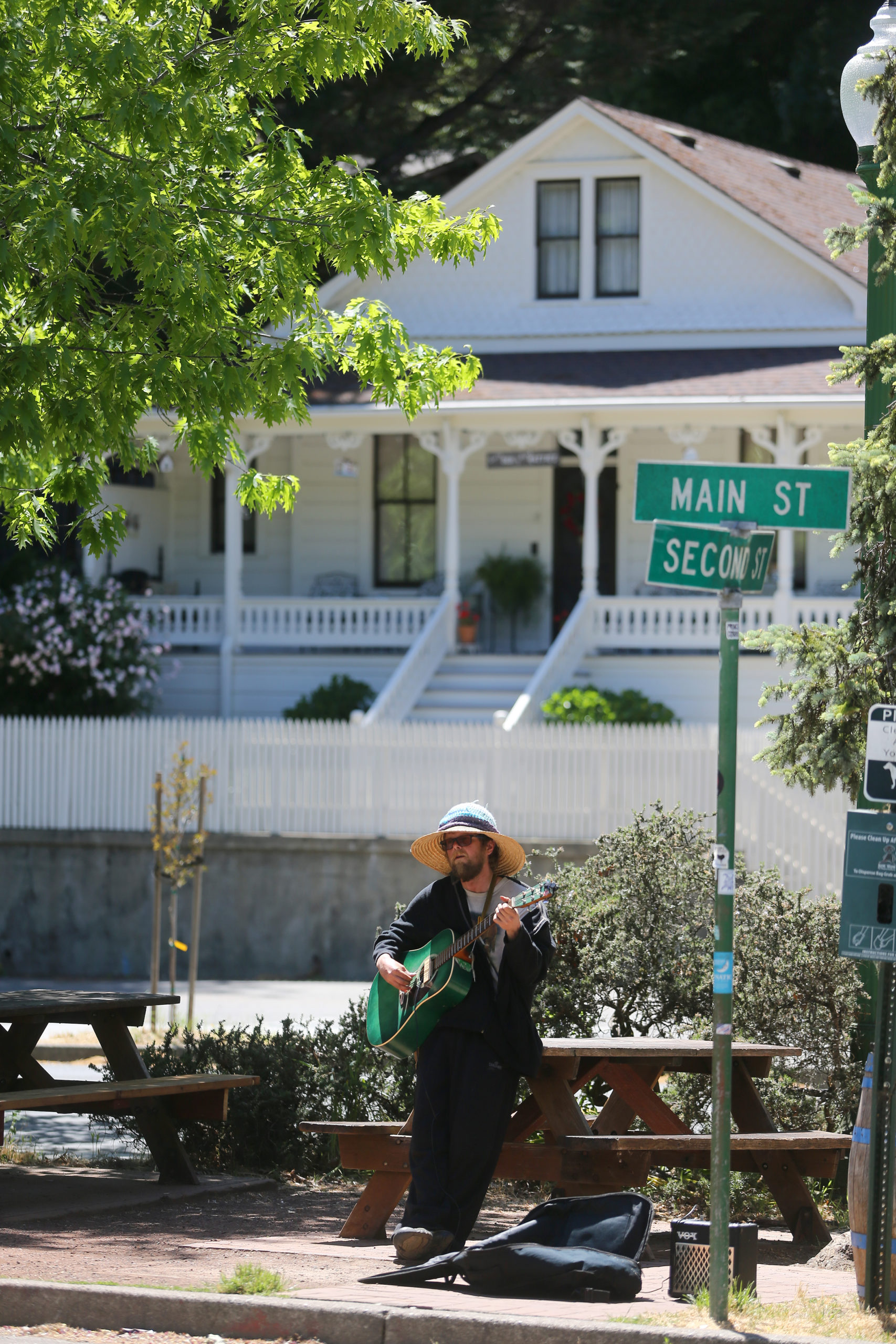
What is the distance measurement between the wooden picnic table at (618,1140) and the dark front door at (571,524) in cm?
1810

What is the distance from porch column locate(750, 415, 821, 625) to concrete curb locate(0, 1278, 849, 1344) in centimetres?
1649

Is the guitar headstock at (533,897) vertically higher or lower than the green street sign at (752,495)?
lower

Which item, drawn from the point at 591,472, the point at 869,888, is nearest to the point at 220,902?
the point at 591,472

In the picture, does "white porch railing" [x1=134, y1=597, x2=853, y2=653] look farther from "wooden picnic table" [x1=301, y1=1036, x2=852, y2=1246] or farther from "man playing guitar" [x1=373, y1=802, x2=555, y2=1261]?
"man playing guitar" [x1=373, y1=802, x2=555, y2=1261]

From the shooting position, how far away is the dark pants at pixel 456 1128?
6.74 metres

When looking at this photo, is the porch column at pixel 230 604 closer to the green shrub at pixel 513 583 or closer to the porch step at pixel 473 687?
the porch step at pixel 473 687

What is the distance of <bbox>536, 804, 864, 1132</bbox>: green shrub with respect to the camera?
343 inches

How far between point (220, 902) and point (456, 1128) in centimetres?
1319

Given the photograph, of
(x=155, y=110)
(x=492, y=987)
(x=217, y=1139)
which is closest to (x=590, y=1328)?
(x=492, y=987)

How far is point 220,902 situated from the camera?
19719 mm

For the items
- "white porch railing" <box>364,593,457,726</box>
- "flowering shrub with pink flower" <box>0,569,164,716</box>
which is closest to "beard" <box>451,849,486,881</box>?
"white porch railing" <box>364,593,457,726</box>

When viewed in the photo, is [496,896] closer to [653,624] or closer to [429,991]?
[429,991]

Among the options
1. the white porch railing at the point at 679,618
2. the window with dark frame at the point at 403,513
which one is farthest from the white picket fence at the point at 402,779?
the window with dark frame at the point at 403,513

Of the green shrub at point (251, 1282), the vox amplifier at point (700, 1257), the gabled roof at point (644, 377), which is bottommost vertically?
the green shrub at point (251, 1282)
